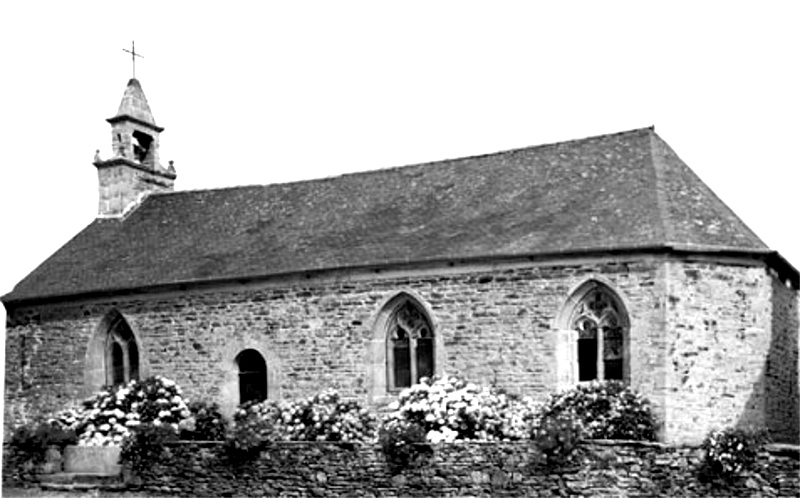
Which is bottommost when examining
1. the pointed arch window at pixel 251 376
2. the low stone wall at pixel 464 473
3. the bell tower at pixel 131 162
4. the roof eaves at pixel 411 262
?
the low stone wall at pixel 464 473

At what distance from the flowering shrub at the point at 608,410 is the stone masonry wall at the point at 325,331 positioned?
49cm

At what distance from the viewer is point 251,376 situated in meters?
27.6

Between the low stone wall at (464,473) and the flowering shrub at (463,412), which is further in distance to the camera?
the flowering shrub at (463,412)

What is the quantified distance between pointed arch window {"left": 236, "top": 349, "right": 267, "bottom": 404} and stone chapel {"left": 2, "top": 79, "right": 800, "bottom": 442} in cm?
6

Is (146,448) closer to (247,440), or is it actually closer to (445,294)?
(247,440)

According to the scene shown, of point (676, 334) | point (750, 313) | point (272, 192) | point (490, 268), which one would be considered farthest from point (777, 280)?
point (272, 192)

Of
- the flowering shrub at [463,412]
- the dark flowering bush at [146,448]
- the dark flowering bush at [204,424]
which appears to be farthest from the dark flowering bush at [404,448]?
the dark flowering bush at [204,424]

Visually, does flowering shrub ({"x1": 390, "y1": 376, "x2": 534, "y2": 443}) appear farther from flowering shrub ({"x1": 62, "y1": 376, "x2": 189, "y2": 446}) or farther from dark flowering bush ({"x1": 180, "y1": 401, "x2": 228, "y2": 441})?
flowering shrub ({"x1": 62, "y1": 376, "x2": 189, "y2": 446})

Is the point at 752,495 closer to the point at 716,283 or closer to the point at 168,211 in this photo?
the point at 716,283

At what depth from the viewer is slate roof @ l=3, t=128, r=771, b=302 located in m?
23.6

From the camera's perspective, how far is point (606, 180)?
25.4 meters

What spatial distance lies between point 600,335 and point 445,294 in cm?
375

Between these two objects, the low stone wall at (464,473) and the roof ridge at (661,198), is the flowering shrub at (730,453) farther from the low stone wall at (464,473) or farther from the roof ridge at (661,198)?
the roof ridge at (661,198)

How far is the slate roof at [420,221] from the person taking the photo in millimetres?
23609
